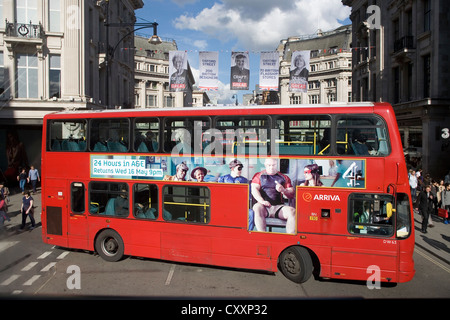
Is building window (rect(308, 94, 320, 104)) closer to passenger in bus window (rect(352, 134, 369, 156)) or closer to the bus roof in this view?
the bus roof

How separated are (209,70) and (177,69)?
79.0 inches

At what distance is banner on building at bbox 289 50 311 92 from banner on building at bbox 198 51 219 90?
4.25m

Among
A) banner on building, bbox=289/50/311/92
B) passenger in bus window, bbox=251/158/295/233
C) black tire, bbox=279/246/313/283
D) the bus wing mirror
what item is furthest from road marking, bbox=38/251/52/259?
banner on building, bbox=289/50/311/92

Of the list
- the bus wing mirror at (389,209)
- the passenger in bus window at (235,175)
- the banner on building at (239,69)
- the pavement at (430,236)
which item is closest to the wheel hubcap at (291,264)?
the passenger in bus window at (235,175)

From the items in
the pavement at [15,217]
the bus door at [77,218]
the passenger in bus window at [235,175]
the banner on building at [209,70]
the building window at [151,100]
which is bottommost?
the pavement at [15,217]

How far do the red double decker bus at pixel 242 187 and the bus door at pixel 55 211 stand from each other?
79 millimetres

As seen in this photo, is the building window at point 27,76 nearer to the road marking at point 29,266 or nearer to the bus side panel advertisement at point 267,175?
the road marking at point 29,266

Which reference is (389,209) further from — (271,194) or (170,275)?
(170,275)

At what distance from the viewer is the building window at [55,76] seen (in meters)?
23.2

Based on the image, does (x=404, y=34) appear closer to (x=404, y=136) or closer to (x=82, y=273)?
(x=404, y=136)

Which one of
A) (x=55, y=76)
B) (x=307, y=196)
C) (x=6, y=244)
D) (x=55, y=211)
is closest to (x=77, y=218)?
(x=55, y=211)

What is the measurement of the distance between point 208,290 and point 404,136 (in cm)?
2676

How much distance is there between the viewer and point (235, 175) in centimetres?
873
